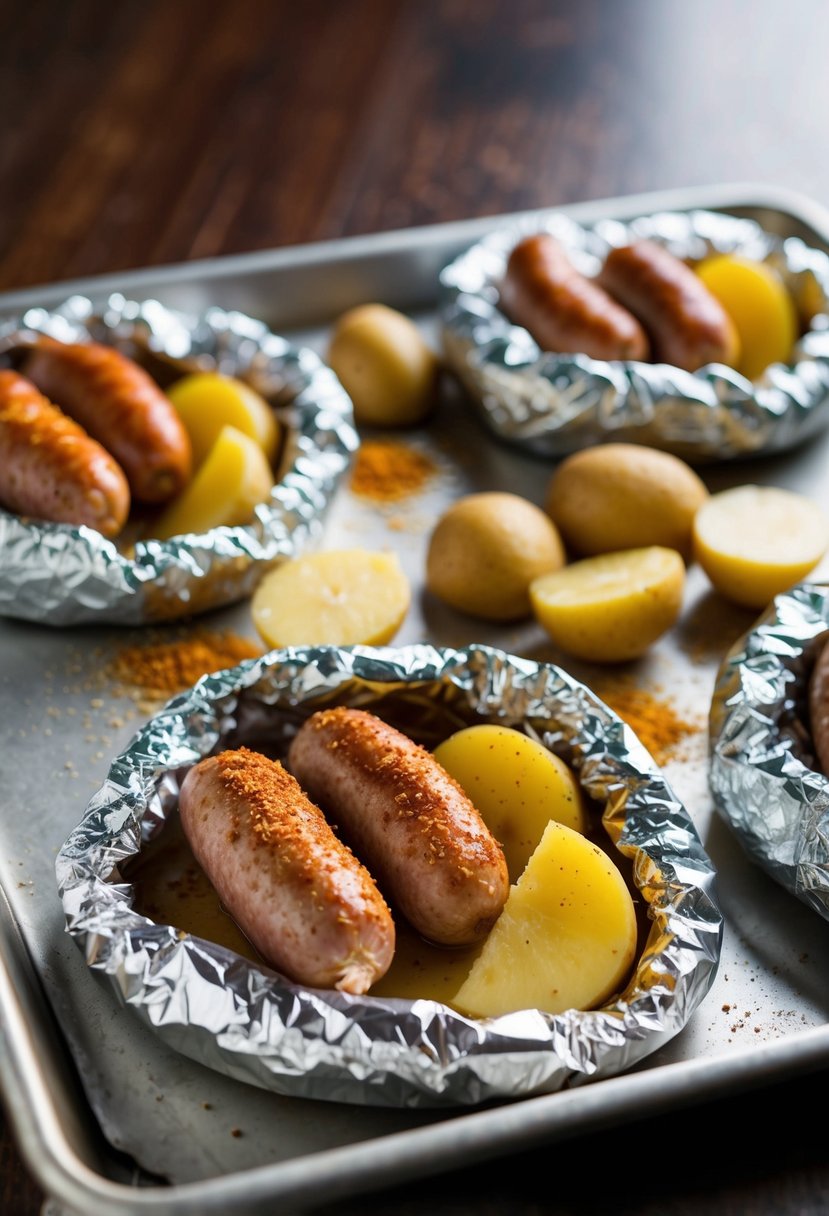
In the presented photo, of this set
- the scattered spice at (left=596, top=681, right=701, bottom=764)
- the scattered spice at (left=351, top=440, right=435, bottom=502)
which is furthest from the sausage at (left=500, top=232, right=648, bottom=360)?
the scattered spice at (left=596, top=681, right=701, bottom=764)

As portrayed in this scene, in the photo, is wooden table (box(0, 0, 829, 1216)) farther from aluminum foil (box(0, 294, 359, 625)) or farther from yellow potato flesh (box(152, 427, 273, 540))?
yellow potato flesh (box(152, 427, 273, 540))

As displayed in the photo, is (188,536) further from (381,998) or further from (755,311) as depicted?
(755,311)

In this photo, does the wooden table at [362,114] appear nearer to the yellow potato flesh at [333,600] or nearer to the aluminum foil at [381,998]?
the yellow potato flesh at [333,600]

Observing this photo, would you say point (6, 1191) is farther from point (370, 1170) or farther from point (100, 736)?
point (100, 736)

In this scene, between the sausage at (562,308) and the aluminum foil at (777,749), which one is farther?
the sausage at (562,308)

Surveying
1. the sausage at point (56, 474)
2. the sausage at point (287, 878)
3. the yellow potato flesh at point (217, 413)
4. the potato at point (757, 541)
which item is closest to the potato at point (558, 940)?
the sausage at point (287, 878)

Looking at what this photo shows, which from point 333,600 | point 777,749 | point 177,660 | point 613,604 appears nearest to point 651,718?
point 613,604
